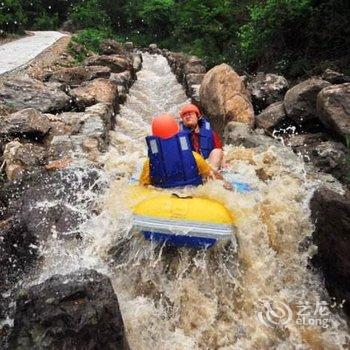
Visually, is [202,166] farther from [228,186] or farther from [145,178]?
[145,178]

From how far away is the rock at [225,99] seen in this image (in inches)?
359

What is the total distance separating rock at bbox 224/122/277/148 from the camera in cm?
766

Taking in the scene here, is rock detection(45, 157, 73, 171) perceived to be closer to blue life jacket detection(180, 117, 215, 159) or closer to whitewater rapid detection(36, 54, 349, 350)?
whitewater rapid detection(36, 54, 349, 350)

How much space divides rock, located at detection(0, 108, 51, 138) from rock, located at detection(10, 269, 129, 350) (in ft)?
15.9

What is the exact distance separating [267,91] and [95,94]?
3.82 meters

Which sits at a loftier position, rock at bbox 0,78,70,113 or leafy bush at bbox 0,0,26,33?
rock at bbox 0,78,70,113

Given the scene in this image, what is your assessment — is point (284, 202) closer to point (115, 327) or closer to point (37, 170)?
point (115, 327)

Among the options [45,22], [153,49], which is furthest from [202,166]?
[45,22]

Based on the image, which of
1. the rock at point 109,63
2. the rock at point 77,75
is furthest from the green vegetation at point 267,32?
the rock at point 77,75

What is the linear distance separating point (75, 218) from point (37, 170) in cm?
144

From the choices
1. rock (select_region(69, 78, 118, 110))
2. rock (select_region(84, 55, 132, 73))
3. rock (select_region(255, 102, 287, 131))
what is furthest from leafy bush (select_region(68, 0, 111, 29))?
rock (select_region(255, 102, 287, 131))

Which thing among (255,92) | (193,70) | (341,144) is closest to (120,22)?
(193,70)

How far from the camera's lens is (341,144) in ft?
24.5

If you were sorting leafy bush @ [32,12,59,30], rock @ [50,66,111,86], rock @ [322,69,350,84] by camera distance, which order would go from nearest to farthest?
rock @ [322,69,350,84] → rock @ [50,66,111,86] → leafy bush @ [32,12,59,30]
